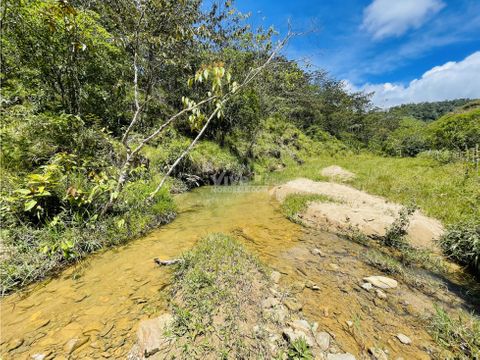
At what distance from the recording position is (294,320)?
2.80 meters

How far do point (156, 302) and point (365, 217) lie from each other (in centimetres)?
646

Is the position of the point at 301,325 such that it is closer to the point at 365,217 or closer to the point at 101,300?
the point at 101,300

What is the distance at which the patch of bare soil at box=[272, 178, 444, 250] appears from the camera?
566cm

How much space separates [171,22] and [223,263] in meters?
8.08

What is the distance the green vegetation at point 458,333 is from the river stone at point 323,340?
4.71ft

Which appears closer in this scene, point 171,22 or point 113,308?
point 113,308

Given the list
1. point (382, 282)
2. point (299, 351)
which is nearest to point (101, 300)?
point (299, 351)

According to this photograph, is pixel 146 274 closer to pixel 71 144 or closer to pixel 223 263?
pixel 223 263

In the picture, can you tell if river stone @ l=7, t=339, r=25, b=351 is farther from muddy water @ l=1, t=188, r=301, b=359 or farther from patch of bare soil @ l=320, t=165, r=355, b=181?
patch of bare soil @ l=320, t=165, r=355, b=181

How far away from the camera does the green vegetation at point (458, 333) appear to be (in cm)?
250

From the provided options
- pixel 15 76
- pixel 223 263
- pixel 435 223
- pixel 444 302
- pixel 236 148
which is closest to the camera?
pixel 444 302

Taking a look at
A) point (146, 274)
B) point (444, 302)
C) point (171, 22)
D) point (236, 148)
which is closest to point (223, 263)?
point (146, 274)

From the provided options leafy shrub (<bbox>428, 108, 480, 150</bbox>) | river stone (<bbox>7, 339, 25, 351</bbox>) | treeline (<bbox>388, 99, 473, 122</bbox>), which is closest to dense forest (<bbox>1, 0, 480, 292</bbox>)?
river stone (<bbox>7, 339, 25, 351</bbox>)

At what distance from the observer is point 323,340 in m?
2.53
